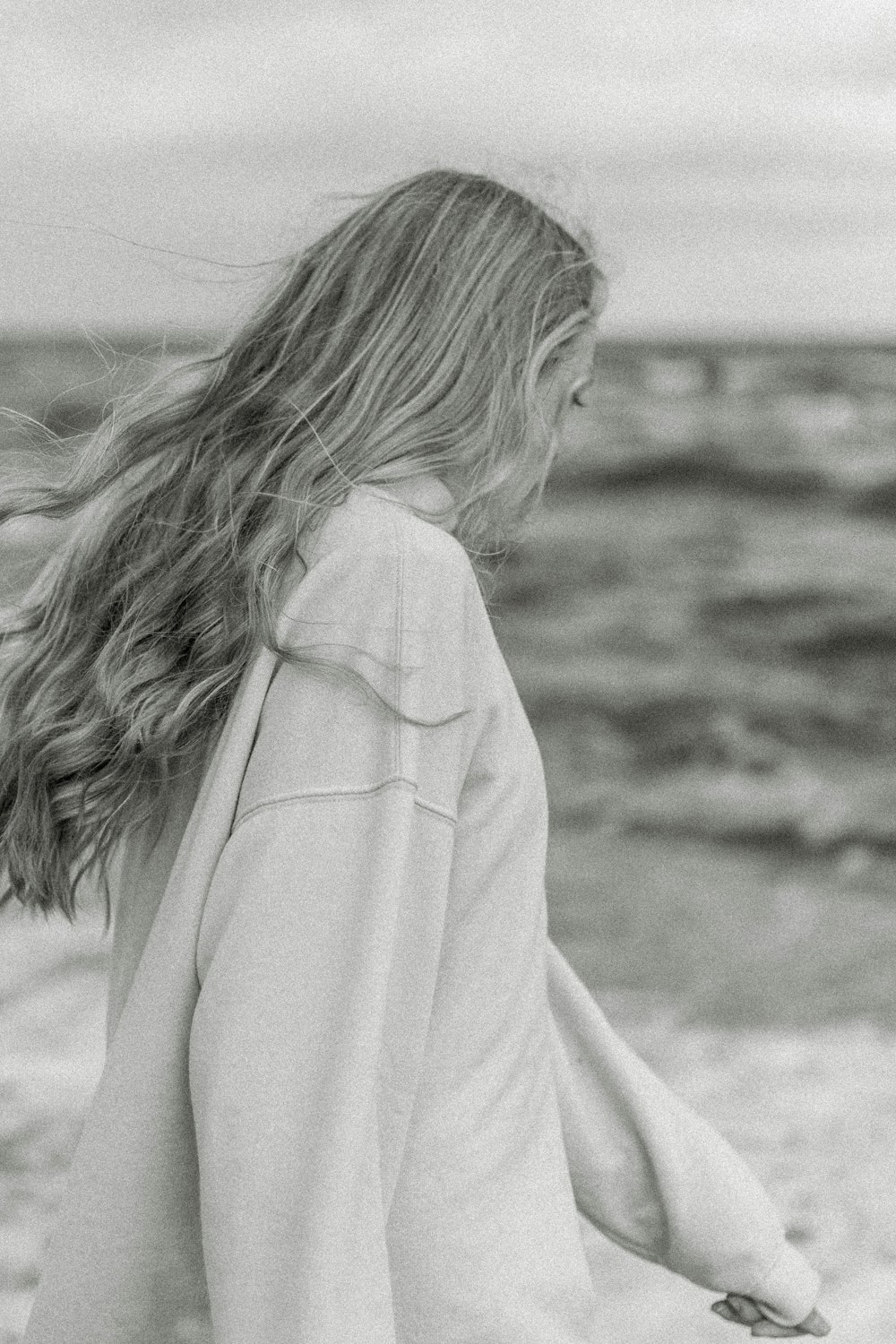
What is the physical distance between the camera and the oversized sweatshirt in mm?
1154

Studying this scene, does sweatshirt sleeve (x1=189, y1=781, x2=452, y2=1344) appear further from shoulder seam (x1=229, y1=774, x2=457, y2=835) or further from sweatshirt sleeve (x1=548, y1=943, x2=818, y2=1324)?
sweatshirt sleeve (x1=548, y1=943, x2=818, y2=1324)

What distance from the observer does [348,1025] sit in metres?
1.17

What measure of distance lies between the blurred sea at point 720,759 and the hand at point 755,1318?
995 millimetres

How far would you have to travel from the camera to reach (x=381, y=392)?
1.40 metres

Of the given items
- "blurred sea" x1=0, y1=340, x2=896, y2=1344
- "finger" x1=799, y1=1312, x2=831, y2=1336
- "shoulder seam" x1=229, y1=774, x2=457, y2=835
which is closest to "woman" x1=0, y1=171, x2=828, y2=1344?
"shoulder seam" x1=229, y1=774, x2=457, y2=835

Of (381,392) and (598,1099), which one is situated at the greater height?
(381,392)

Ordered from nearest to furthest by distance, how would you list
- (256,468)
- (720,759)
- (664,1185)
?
(256,468) < (664,1185) < (720,759)

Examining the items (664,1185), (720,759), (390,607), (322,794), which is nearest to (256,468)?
(390,607)

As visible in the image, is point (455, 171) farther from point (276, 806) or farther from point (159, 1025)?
point (159, 1025)

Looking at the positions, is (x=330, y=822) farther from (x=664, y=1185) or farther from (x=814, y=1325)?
(x=814, y=1325)

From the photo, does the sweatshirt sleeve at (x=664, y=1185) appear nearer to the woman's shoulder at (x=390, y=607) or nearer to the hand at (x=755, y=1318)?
the hand at (x=755, y=1318)

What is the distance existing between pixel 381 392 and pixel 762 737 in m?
13.1

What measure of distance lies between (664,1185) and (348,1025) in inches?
21.9

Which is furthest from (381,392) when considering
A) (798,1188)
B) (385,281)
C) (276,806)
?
(798,1188)
